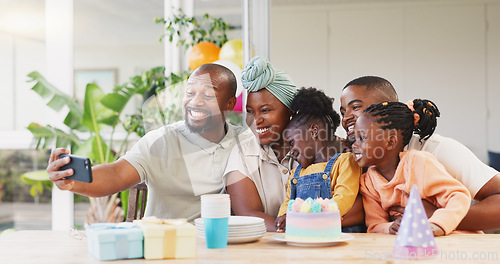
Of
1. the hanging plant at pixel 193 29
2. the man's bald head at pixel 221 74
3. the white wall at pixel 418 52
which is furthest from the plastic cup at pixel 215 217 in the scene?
the white wall at pixel 418 52

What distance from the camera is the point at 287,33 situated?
250 inches

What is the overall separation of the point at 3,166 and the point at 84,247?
350cm

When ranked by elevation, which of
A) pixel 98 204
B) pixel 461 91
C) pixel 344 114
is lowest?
pixel 98 204

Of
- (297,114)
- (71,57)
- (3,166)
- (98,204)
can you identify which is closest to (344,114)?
(297,114)

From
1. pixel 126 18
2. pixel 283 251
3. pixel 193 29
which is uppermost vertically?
pixel 126 18

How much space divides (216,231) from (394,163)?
69cm

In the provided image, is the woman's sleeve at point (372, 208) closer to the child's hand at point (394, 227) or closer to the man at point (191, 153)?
the child's hand at point (394, 227)

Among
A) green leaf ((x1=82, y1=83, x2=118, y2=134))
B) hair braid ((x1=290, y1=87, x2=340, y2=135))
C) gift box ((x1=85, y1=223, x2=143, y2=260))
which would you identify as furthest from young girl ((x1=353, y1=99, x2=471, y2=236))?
green leaf ((x1=82, y1=83, x2=118, y2=134))

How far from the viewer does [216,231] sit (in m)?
1.32

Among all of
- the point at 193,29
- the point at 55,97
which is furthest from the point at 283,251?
the point at 193,29

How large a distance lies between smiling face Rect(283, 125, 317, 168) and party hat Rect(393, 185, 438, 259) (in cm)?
65

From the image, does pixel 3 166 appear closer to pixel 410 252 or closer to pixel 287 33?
pixel 287 33

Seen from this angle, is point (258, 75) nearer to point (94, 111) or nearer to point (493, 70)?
point (94, 111)

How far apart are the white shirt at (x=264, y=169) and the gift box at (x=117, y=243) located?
0.69 meters
